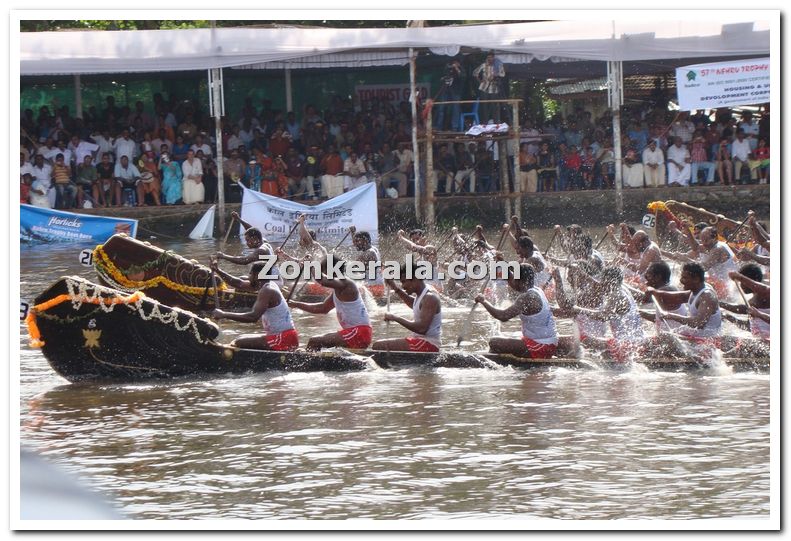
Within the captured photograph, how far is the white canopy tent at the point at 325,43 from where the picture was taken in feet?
66.0

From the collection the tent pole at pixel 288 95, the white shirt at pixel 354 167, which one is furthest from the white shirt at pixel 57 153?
Result: the white shirt at pixel 354 167

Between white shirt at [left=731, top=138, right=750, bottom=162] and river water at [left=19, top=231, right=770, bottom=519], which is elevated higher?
white shirt at [left=731, top=138, right=750, bottom=162]

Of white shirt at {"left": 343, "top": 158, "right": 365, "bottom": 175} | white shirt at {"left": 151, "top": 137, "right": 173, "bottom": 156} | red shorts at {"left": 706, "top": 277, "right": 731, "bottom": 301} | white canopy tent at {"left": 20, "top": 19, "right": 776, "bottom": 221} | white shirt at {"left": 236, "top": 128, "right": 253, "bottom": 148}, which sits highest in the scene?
white canopy tent at {"left": 20, "top": 19, "right": 776, "bottom": 221}

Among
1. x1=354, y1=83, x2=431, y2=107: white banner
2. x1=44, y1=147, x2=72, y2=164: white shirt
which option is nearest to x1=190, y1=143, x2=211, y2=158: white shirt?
x1=44, y1=147, x2=72, y2=164: white shirt

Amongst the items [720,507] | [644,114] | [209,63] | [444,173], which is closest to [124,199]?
[209,63]

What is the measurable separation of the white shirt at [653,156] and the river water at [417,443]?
466 inches

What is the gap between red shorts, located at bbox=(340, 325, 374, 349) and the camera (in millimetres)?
11609

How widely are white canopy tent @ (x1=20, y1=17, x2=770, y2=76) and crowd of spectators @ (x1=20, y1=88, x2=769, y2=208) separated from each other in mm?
1998

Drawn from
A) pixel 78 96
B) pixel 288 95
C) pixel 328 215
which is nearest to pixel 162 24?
pixel 78 96

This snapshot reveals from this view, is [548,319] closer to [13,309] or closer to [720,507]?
[720,507]

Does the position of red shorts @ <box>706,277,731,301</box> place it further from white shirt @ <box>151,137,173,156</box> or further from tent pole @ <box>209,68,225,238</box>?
white shirt @ <box>151,137,173,156</box>

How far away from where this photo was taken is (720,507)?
7.68 m

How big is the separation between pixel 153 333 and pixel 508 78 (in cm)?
1384

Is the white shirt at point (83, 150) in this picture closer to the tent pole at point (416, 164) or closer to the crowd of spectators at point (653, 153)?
the tent pole at point (416, 164)
